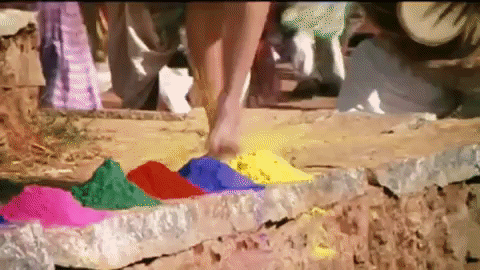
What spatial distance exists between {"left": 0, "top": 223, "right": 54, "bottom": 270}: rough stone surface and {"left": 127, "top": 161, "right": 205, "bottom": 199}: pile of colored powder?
0.90 ft


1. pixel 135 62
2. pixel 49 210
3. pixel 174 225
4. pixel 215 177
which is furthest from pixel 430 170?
pixel 135 62

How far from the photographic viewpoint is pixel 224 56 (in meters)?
0.94

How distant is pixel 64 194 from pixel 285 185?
37 centimetres

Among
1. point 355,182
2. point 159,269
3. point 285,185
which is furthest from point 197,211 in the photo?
point 355,182

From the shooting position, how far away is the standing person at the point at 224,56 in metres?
0.61

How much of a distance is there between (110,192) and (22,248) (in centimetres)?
21

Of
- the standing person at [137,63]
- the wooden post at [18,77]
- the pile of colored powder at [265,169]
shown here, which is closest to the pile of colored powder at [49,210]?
the pile of colored powder at [265,169]

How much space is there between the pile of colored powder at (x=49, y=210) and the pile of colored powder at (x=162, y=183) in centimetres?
16

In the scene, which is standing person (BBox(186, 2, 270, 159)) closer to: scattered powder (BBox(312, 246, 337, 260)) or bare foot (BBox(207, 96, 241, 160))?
bare foot (BBox(207, 96, 241, 160))

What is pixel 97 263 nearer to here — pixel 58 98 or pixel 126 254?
pixel 126 254

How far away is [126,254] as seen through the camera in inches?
37.4

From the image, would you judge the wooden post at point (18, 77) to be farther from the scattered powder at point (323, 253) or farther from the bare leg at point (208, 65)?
the scattered powder at point (323, 253)

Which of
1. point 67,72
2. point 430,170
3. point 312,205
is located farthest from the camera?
point 67,72

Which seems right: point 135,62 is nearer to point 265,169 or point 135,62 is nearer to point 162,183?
point 265,169
